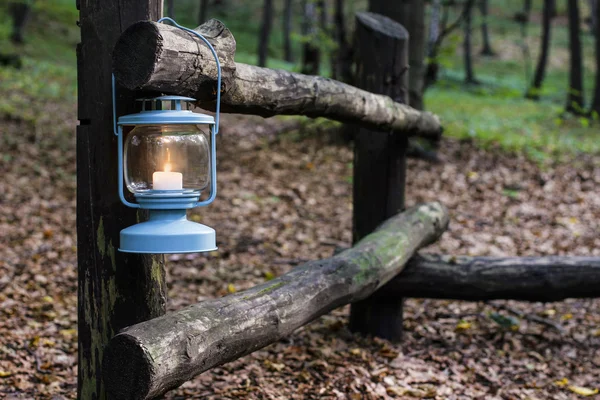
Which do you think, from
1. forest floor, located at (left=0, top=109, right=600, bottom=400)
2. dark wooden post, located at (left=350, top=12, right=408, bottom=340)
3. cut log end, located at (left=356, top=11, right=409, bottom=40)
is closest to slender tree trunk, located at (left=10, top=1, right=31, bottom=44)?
forest floor, located at (left=0, top=109, right=600, bottom=400)

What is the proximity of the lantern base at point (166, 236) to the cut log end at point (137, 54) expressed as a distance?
1.61 feet

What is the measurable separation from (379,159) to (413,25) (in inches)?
201

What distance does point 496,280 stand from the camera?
4.52 meters

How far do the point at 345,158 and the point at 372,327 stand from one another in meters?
5.30

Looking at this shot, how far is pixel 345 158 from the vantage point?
31.8ft

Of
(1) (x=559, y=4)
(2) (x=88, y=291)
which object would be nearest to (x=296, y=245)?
(2) (x=88, y=291)

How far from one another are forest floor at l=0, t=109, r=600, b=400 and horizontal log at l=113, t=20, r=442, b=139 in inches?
64.7

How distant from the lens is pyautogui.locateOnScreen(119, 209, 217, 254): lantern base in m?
2.18

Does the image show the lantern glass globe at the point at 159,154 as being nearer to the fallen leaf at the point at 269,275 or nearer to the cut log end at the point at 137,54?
the cut log end at the point at 137,54

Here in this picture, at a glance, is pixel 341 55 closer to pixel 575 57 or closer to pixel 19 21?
pixel 575 57

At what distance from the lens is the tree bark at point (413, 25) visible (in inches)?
346

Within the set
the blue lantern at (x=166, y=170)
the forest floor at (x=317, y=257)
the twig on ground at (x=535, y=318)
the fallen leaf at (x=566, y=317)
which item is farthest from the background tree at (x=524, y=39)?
the blue lantern at (x=166, y=170)

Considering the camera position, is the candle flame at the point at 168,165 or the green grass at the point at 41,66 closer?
the candle flame at the point at 168,165

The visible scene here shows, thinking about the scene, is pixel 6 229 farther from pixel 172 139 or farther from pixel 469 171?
pixel 469 171
